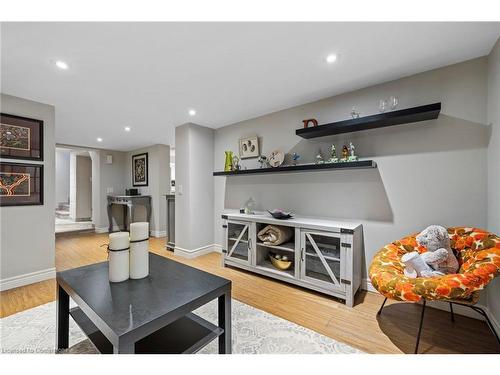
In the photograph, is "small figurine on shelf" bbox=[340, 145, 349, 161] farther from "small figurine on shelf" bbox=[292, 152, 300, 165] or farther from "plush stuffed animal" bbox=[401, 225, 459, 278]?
"plush stuffed animal" bbox=[401, 225, 459, 278]

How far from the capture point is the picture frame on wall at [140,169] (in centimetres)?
536

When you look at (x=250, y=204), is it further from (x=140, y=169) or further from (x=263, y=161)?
(x=140, y=169)

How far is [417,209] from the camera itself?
2.06 meters

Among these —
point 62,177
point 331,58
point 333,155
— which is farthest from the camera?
point 62,177

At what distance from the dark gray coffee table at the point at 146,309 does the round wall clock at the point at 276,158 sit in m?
1.82

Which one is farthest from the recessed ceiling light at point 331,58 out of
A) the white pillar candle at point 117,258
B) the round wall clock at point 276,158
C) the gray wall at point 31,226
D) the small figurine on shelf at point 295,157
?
the gray wall at point 31,226

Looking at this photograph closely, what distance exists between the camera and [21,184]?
8.09 ft

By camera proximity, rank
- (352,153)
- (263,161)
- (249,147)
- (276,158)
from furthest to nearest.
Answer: (249,147) → (263,161) → (276,158) → (352,153)

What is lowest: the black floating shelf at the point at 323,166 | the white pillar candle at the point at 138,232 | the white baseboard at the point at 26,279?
the white baseboard at the point at 26,279

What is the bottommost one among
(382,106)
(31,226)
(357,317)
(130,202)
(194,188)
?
(357,317)

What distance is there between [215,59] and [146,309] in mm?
1806

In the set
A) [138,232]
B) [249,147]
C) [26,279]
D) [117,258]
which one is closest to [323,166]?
[249,147]

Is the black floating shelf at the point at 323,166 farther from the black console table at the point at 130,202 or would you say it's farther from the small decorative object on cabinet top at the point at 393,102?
the black console table at the point at 130,202
